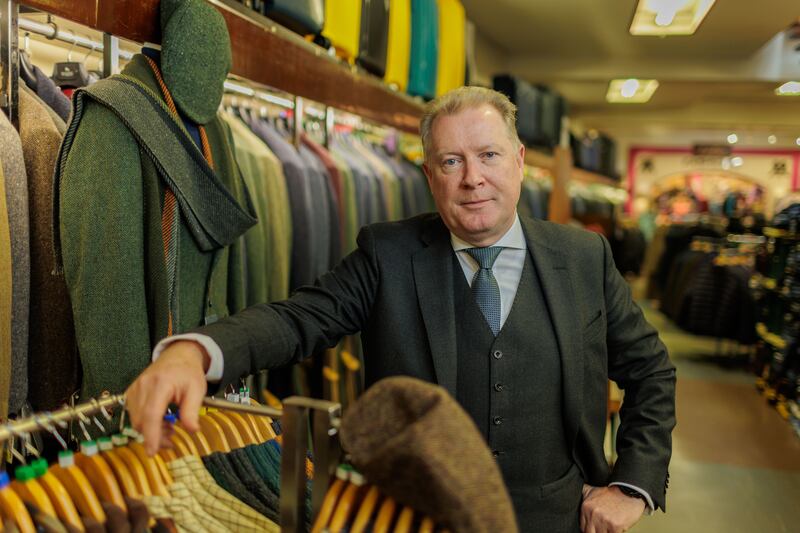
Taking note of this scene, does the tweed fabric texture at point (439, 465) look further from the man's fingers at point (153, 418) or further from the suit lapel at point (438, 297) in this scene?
the suit lapel at point (438, 297)

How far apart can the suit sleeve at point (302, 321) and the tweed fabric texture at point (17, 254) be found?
0.61 meters

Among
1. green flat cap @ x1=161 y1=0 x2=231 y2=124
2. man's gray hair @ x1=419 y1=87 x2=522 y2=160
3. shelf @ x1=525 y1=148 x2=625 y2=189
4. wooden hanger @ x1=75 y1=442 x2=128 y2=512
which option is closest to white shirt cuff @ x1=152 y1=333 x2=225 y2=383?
wooden hanger @ x1=75 y1=442 x2=128 y2=512

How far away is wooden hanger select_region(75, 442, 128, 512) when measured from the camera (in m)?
1.23

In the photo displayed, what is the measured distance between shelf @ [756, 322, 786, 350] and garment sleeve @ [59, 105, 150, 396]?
211 inches

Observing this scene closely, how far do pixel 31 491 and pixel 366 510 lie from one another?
527 millimetres

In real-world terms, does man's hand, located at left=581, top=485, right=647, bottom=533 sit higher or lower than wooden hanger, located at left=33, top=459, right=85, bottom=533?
lower

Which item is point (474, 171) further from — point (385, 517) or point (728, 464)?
point (728, 464)

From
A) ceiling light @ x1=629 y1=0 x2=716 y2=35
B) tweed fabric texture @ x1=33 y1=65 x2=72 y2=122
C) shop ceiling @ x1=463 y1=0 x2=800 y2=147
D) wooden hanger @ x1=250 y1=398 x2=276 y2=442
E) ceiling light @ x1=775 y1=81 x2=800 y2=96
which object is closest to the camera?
wooden hanger @ x1=250 y1=398 x2=276 y2=442

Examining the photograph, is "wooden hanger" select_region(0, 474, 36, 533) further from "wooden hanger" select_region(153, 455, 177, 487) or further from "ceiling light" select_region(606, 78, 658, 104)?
"ceiling light" select_region(606, 78, 658, 104)

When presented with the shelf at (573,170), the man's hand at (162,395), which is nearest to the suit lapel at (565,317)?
the man's hand at (162,395)

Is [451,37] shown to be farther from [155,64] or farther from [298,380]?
[155,64]

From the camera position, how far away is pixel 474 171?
6.35ft

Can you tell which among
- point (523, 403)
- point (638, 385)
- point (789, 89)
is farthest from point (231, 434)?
point (789, 89)

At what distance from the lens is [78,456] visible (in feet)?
4.29
